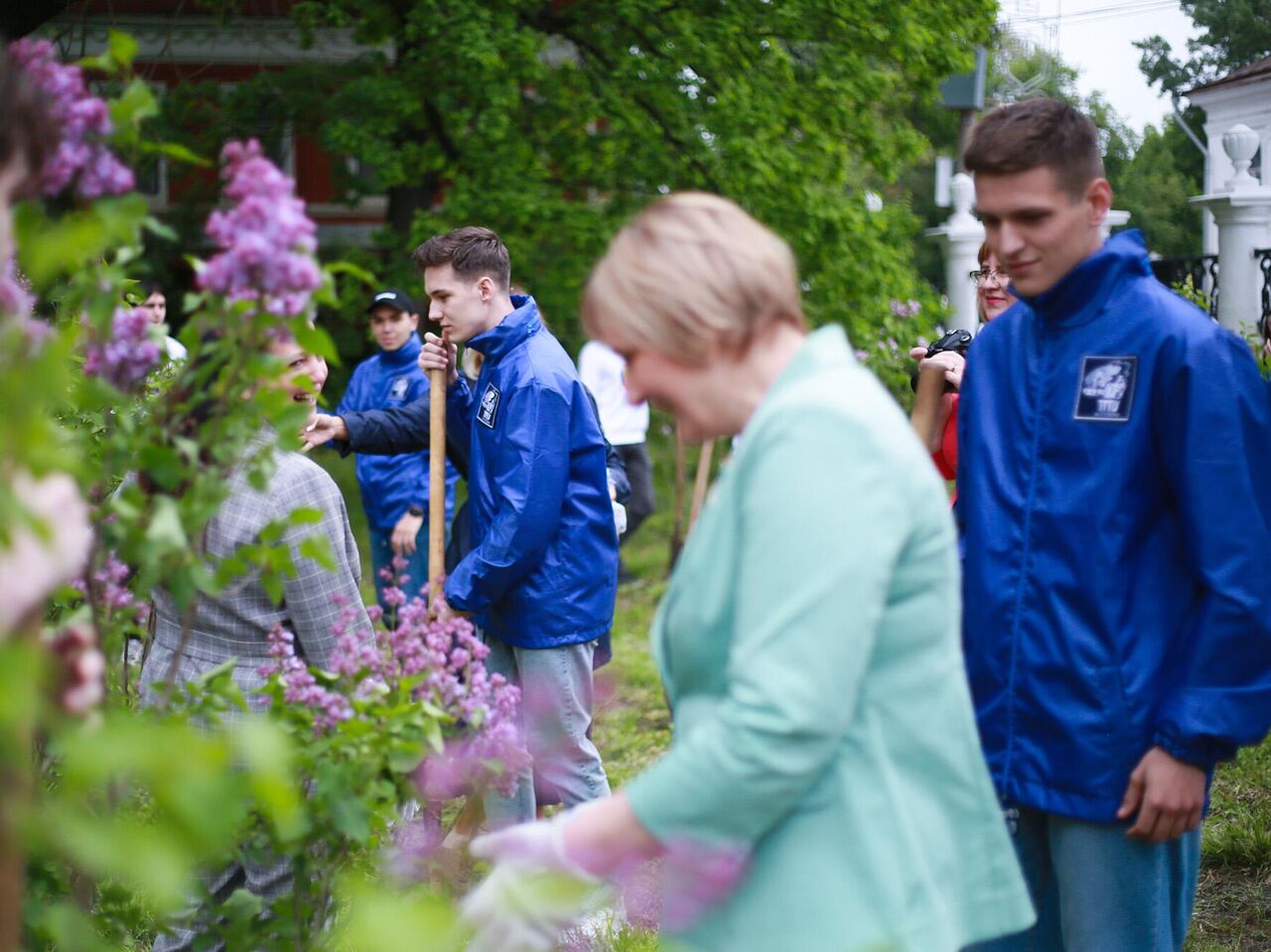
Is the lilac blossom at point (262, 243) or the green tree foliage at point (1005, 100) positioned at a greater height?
the green tree foliage at point (1005, 100)

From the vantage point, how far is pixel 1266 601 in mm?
2166

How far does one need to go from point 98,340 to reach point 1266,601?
1.73 meters

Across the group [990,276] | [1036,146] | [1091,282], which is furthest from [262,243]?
[990,276]

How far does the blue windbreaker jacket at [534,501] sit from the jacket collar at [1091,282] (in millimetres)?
1927

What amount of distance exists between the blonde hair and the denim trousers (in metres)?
2.59

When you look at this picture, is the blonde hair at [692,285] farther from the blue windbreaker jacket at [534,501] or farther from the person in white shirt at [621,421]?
the person in white shirt at [621,421]

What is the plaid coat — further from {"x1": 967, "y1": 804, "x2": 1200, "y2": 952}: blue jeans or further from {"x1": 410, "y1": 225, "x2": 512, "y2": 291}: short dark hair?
{"x1": 967, "y1": 804, "x2": 1200, "y2": 952}: blue jeans

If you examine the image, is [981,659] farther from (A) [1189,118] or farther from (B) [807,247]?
(A) [1189,118]

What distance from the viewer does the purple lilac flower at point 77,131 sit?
5.34 ft

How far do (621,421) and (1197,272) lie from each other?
5765mm

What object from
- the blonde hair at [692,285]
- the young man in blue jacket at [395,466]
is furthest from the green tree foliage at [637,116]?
the blonde hair at [692,285]

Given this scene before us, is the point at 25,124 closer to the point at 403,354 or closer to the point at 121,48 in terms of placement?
the point at 121,48

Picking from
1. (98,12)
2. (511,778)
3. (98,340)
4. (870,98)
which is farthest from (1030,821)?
(98,12)

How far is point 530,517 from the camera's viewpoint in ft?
13.3
